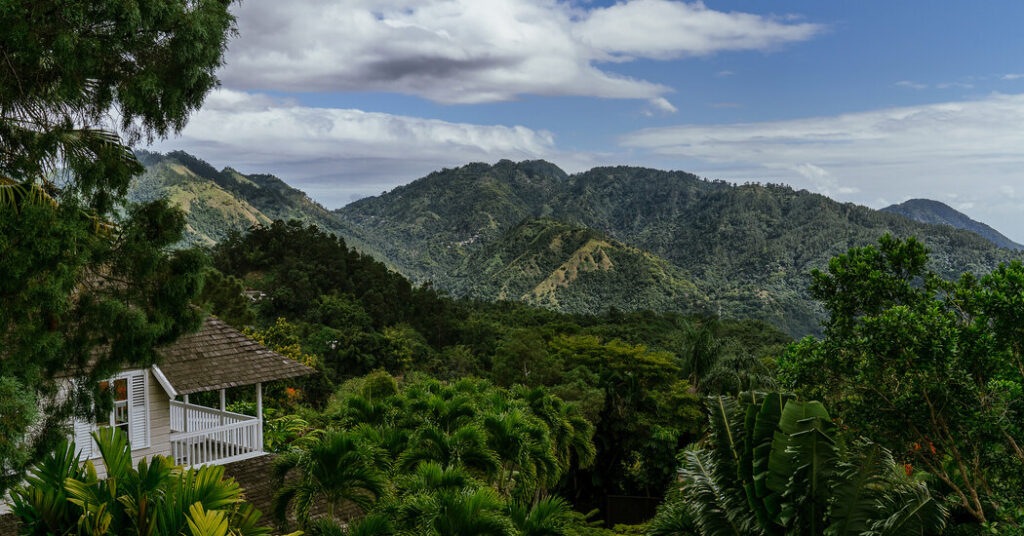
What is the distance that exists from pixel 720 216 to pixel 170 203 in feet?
570

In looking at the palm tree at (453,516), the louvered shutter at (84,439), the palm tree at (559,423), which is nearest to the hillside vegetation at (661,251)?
the palm tree at (559,423)

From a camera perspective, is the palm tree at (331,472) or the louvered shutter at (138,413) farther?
the louvered shutter at (138,413)

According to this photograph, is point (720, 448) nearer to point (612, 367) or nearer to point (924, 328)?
point (924, 328)

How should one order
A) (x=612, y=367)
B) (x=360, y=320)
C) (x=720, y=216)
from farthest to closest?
(x=720, y=216) → (x=360, y=320) → (x=612, y=367)

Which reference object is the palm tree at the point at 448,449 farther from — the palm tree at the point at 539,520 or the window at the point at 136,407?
the window at the point at 136,407

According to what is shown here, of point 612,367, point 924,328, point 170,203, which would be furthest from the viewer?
point 612,367

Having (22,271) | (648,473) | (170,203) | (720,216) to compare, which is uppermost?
(720,216)

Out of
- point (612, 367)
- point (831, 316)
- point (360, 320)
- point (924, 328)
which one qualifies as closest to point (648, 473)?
point (612, 367)

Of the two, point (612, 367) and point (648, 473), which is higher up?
point (612, 367)

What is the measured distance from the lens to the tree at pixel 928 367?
10.3m

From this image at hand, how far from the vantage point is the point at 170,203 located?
28.9 feet

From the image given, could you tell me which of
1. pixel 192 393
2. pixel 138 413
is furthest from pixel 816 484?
pixel 192 393

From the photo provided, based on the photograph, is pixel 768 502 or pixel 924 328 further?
pixel 924 328

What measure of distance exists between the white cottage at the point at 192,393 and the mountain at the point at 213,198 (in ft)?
232
